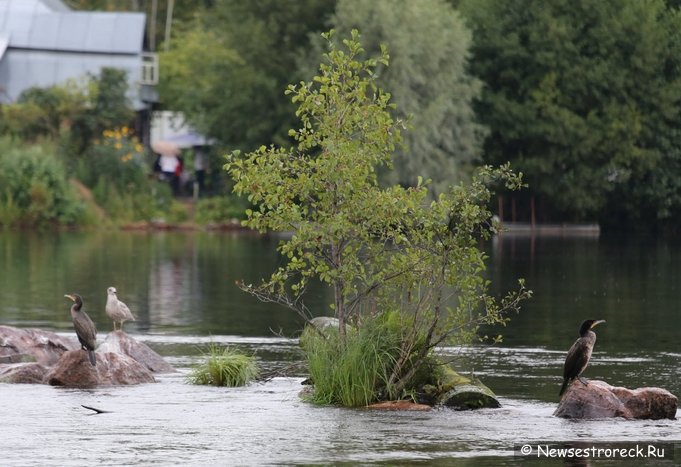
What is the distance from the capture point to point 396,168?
81.8 m

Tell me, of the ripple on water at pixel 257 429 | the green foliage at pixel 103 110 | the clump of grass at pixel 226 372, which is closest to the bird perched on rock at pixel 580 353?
the ripple on water at pixel 257 429

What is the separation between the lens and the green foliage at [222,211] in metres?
88.5

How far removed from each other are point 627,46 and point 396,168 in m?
17.4

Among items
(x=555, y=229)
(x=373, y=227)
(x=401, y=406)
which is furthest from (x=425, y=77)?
(x=401, y=406)

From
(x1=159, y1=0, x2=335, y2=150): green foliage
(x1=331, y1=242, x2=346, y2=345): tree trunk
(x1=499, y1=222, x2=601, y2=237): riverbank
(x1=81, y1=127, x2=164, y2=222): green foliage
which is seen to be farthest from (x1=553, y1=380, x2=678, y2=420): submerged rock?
(x1=499, y1=222, x2=601, y2=237): riverbank

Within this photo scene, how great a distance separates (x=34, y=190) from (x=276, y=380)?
56.2 metres

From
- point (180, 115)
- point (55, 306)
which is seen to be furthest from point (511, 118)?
point (55, 306)

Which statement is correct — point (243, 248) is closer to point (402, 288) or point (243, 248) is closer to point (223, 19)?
point (223, 19)

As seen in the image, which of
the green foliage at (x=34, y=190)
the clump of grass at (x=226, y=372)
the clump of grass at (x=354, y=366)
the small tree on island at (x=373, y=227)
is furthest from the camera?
the green foliage at (x=34, y=190)

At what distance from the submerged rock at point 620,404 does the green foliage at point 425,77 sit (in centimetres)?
5751

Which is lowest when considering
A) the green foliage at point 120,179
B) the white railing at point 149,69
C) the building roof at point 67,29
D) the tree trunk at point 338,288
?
the tree trunk at point 338,288

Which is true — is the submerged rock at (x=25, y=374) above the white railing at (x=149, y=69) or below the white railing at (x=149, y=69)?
below

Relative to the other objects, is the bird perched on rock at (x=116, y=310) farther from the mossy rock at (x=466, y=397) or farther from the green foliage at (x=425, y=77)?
the green foliage at (x=425, y=77)

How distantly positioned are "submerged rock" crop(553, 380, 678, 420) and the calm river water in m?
0.28
